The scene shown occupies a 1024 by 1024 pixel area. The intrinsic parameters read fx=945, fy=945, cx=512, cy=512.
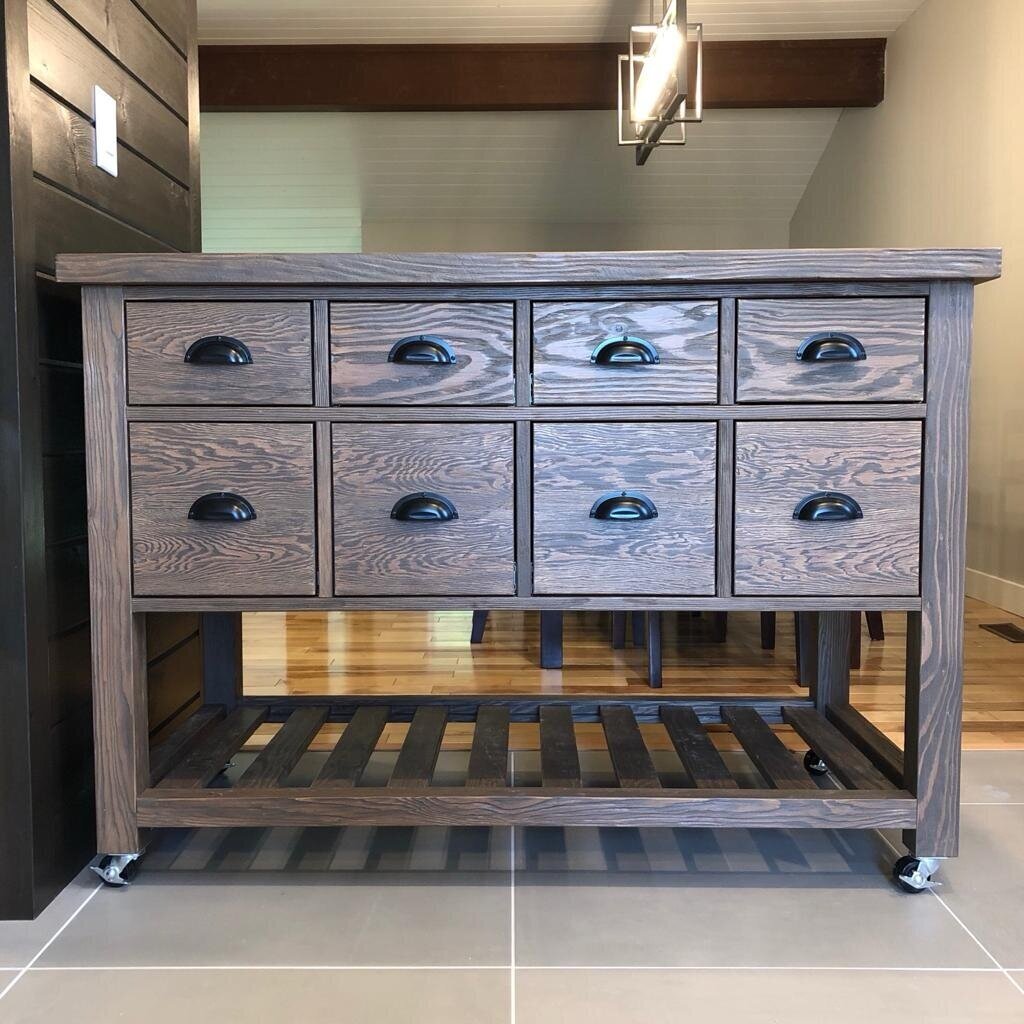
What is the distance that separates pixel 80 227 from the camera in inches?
59.7

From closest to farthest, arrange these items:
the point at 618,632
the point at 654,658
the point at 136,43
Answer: the point at 136,43
the point at 654,658
the point at 618,632

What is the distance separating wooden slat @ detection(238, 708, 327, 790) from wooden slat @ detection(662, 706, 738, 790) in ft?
2.12

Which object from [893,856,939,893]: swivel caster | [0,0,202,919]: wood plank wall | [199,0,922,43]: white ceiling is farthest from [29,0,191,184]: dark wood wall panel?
[199,0,922,43]: white ceiling

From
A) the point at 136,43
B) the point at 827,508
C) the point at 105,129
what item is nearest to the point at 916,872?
the point at 827,508

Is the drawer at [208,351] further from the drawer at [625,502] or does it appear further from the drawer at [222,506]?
the drawer at [625,502]

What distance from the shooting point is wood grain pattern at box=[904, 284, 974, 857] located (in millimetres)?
1354

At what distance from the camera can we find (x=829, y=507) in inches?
53.8

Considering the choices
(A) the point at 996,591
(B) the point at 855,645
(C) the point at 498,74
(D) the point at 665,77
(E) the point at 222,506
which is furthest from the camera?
(C) the point at 498,74

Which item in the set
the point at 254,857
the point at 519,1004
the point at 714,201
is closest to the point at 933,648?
the point at 519,1004

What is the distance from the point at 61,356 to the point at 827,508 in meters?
1.19

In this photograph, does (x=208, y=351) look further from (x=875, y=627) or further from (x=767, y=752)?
(x=875, y=627)

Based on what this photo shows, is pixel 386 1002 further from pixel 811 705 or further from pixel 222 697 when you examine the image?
pixel 811 705

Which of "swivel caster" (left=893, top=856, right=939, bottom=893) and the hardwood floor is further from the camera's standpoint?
the hardwood floor

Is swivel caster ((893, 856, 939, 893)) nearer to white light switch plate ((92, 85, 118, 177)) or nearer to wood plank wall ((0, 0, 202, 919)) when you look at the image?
wood plank wall ((0, 0, 202, 919))
